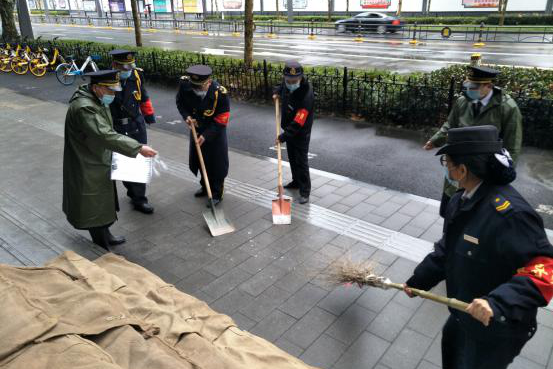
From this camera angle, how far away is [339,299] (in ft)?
13.4

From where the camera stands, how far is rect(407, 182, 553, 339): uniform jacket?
2105mm

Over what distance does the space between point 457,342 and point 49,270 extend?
2600mm

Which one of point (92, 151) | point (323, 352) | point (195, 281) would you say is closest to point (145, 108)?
point (92, 151)

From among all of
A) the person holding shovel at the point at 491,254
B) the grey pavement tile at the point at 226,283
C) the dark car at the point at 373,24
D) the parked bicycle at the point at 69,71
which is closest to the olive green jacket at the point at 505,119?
the person holding shovel at the point at 491,254

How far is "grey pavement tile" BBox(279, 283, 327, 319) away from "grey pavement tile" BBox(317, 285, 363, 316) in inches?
2.7

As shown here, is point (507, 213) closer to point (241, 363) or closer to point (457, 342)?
point (457, 342)

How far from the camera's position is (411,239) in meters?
5.05

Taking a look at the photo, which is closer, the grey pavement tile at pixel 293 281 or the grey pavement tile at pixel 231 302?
the grey pavement tile at pixel 231 302

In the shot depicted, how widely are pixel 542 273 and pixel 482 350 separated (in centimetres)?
57

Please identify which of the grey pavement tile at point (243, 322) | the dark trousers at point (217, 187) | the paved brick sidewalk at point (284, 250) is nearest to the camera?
the paved brick sidewalk at point (284, 250)

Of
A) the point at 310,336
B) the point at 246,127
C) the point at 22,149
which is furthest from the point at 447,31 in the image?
the point at 310,336

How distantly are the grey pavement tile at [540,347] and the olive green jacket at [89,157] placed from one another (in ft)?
12.0

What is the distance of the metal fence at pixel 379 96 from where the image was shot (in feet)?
25.1

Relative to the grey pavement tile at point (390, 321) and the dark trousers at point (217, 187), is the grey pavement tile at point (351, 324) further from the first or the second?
the dark trousers at point (217, 187)
